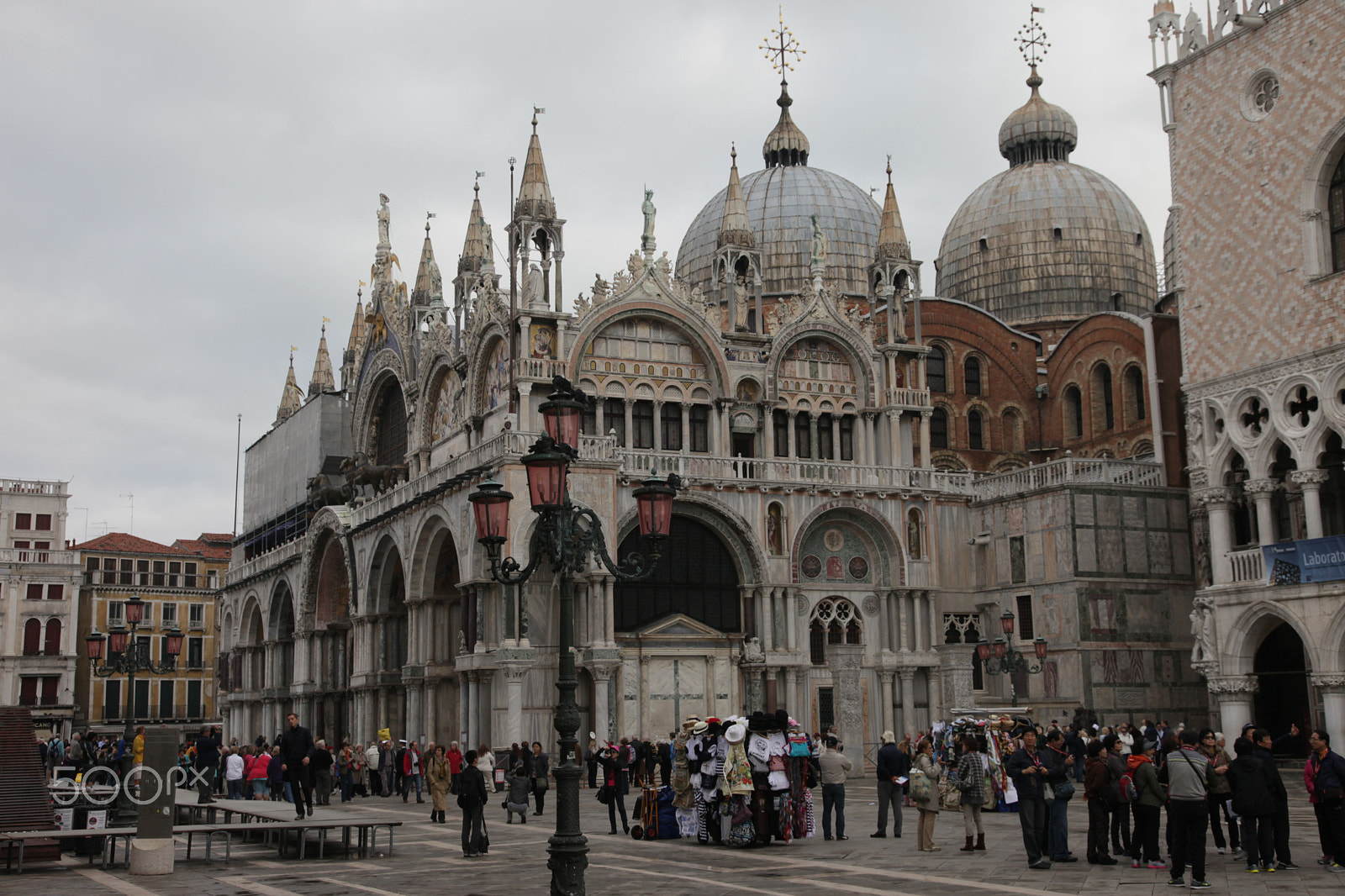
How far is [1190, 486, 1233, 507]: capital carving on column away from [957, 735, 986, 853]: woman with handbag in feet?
57.2

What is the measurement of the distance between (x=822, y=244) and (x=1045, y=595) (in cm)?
1159

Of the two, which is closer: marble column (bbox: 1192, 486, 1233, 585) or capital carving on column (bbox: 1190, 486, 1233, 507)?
marble column (bbox: 1192, 486, 1233, 585)

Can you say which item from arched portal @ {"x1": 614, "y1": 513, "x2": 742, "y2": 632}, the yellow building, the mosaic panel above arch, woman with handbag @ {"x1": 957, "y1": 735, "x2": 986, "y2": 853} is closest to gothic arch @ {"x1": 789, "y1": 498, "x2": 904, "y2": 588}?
arched portal @ {"x1": 614, "y1": 513, "x2": 742, "y2": 632}

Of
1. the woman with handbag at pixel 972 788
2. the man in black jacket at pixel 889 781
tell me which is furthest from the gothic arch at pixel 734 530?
the woman with handbag at pixel 972 788

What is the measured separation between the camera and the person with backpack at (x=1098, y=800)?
15.5 meters

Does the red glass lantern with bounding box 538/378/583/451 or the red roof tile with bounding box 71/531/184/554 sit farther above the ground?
the red roof tile with bounding box 71/531/184/554

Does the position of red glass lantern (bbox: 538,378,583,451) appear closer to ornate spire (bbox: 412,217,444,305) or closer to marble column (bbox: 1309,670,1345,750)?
marble column (bbox: 1309,670,1345,750)

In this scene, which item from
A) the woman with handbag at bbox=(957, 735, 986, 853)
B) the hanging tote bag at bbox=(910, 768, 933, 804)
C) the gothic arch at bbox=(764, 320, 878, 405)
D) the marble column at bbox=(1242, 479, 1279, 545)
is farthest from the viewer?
the gothic arch at bbox=(764, 320, 878, 405)

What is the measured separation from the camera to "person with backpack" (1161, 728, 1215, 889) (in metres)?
13.8

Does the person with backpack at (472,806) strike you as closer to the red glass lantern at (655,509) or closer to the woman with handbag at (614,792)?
the woman with handbag at (614,792)

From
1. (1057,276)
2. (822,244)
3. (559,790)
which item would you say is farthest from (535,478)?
(1057,276)

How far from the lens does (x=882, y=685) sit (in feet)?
122

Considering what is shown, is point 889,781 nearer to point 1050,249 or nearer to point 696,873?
point 696,873

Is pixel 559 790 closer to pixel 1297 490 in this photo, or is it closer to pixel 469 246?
pixel 1297 490
